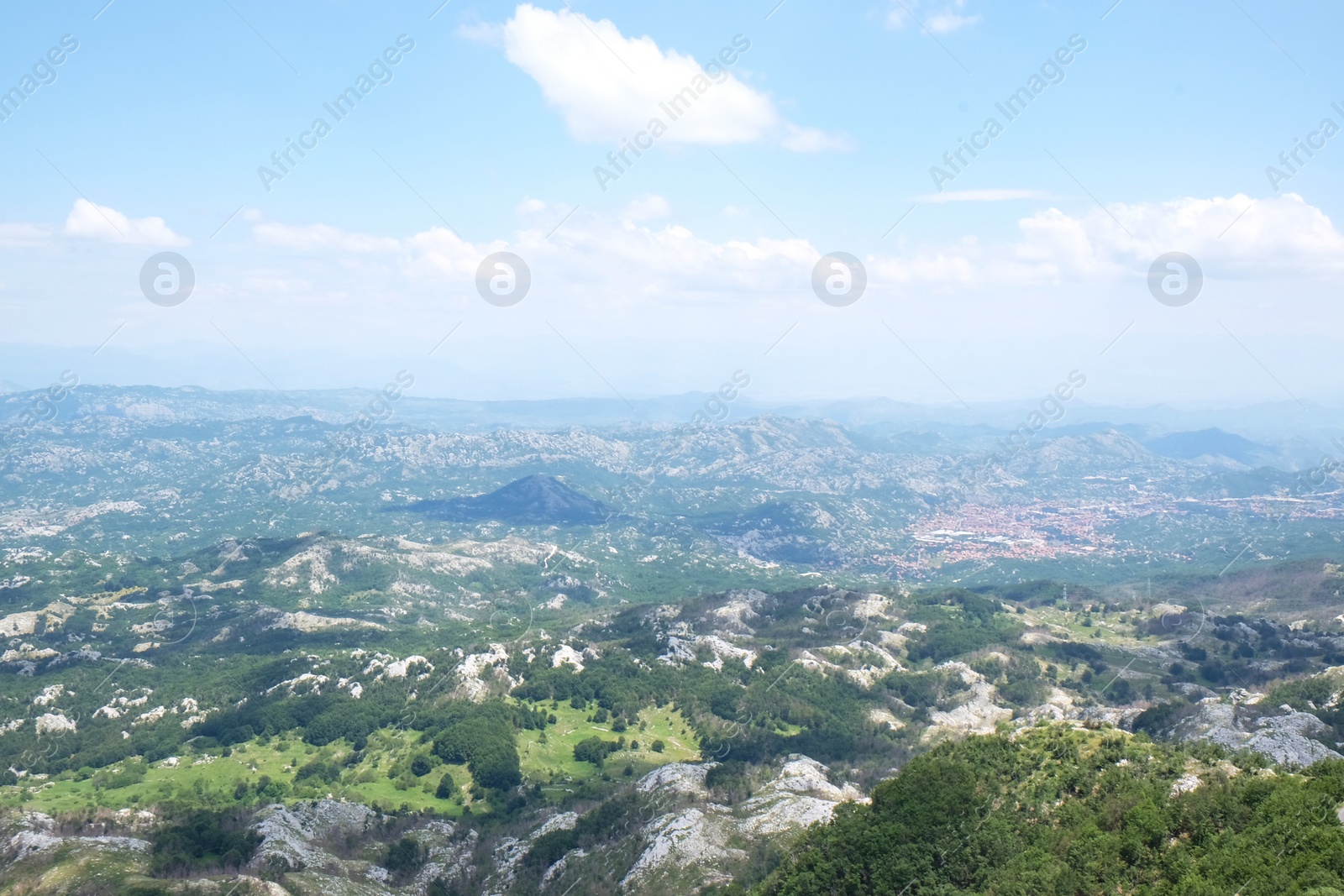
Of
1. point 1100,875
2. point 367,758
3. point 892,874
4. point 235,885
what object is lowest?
point 367,758

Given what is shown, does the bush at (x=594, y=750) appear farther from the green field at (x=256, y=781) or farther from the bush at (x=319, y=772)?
the bush at (x=319, y=772)

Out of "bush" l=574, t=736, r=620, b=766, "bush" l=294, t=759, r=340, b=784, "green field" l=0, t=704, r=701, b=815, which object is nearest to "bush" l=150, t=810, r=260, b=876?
"green field" l=0, t=704, r=701, b=815

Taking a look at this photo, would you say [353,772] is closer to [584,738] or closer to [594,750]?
[584,738]

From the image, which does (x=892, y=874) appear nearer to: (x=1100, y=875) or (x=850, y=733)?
(x=1100, y=875)

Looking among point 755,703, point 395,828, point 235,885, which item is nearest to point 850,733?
point 755,703

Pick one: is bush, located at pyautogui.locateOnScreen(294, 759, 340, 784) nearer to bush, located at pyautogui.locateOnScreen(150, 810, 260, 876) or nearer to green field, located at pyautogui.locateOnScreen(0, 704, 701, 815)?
green field, located at pyautogui.locateOnScreen(0, 704, 701, 815)

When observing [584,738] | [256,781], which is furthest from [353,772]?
[584,738]

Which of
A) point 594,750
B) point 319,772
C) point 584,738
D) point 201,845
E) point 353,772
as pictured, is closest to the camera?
point 201,845

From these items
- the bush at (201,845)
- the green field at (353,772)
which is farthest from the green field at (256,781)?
the bush at (201,845)

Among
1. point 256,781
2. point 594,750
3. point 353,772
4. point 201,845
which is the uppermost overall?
point 201,845

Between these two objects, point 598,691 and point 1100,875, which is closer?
point 1100,875

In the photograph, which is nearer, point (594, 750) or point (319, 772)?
point (319, 772)
